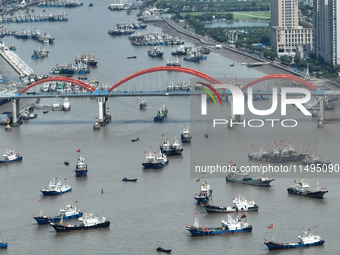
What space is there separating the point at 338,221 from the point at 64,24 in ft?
283

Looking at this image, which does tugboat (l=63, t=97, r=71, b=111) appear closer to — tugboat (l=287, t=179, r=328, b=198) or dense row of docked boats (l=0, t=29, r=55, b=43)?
tugboat (l=287, t=179, r=328, b=198)

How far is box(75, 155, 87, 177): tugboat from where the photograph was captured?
5453 centimetres

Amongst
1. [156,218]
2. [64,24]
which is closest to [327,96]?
[156,218]

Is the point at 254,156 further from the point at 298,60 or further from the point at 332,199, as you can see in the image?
the point at 298,60

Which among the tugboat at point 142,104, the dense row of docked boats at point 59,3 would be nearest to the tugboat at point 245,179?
the tugboat at point 142,104

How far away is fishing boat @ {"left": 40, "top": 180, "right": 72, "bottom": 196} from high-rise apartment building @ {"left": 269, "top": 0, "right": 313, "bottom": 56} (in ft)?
155

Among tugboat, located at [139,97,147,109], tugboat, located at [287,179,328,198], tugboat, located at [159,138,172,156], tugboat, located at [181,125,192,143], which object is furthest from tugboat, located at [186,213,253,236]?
tugboat, located at [139,97,147,109]

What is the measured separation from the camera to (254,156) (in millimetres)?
56906

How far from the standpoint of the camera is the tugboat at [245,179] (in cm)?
5200

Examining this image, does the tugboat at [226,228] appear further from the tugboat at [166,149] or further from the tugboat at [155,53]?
the tugboat at [155,53]

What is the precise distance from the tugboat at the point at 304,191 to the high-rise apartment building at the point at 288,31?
46.4 m

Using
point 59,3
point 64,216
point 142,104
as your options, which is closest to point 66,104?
point 142,104

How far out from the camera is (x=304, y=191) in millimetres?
50156

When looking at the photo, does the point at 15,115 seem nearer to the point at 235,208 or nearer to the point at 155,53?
the point at 235,208
